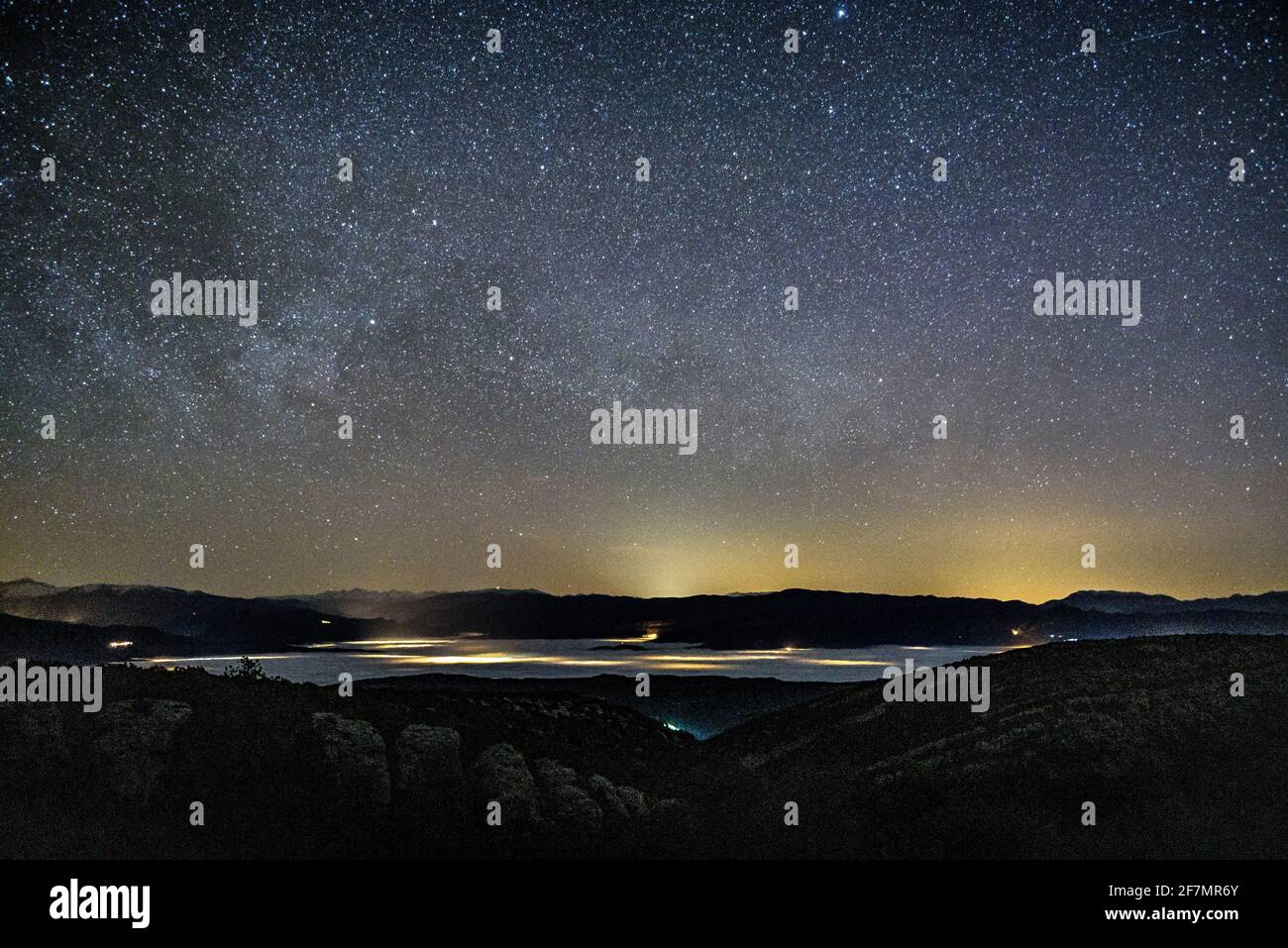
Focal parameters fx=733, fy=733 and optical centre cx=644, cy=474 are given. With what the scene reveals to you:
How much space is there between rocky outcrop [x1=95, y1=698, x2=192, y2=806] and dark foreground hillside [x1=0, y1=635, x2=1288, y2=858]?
0.04m

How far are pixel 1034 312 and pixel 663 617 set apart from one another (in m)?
22.5

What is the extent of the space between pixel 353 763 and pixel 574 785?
4.83 metres

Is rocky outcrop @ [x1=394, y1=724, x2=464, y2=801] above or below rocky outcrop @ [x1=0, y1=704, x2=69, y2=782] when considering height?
below

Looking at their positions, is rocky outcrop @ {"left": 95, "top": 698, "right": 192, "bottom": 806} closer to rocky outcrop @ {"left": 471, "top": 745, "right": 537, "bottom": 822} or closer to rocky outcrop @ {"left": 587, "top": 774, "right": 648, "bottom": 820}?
rocky outcrop @ {"left": 471, "top": 745, "right": 537, "bottom": 822}

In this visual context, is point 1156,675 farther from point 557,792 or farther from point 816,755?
point 557,792

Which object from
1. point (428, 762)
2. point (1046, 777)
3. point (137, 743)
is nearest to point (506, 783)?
point (428, 762)

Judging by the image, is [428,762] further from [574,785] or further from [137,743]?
Result: [137,743]

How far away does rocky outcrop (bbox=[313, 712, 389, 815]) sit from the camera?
14844mm

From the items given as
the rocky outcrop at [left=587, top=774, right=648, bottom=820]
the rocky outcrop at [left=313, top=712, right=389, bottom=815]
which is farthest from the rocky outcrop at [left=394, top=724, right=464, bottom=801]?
the rocky outcrop at [left=587, top=774, right=648, bottom=820]

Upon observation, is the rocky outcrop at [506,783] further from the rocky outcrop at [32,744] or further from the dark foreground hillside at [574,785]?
the rocky outcrop at [32,744]

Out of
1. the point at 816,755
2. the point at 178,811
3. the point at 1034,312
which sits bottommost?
the point at 816,755
